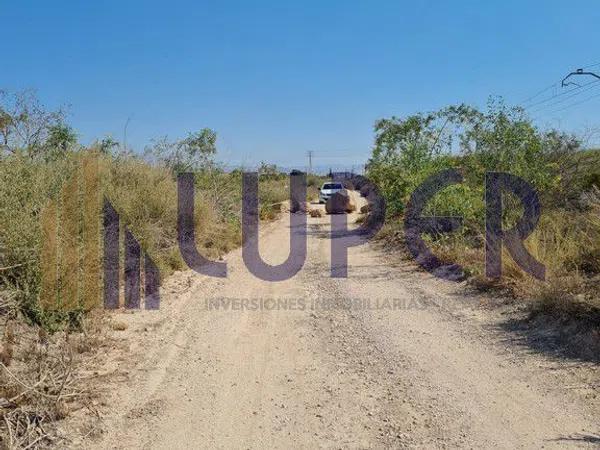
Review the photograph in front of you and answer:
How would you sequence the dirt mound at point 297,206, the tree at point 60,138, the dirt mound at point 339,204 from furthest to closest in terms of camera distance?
the dirt mound at point 297,206 → the dirt mound at point 339,204 → the tree at point 60,138

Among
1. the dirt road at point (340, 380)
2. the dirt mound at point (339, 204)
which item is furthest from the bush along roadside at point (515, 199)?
the dirt mound at point (339, 204)

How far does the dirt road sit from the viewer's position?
13.2 feet

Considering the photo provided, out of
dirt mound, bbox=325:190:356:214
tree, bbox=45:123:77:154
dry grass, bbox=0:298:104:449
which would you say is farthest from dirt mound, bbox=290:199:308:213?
dry grass, bbox=0:298:104:449

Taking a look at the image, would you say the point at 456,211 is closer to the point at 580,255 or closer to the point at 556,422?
the point at 580,255

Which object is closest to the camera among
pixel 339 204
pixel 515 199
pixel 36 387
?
pixel 36 387

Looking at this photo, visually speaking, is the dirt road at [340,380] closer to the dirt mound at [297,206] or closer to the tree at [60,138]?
the tree at [60,138]

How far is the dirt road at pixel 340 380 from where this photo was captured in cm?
401

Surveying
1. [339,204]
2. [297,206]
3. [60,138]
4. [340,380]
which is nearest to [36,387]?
[340,380]

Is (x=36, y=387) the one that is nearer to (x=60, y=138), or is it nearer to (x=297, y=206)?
(x=60, y=138)

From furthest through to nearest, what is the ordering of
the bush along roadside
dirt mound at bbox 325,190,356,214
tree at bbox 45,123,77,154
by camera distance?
dirt mound at bbox 325,190,356,214, tree at bbox 45,123,77,154, the bush along roadside

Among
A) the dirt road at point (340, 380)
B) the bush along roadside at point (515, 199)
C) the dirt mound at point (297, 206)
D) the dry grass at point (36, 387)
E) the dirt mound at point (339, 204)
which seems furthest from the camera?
the dirt mound at point (297, 206)

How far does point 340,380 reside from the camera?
5.07m

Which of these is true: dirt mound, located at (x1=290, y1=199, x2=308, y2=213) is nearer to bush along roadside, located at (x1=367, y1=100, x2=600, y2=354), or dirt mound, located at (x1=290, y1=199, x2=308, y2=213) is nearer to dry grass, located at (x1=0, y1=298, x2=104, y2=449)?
bush along roadside, located at (x1=367, y1=100, x2=600, y2=354)

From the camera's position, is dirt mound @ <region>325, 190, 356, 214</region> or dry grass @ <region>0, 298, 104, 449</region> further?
dirt mound @ <region>325, 190, 356, 214</region>
